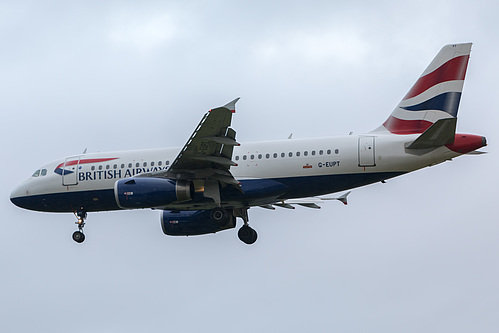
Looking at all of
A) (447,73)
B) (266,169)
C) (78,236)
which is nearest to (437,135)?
(447,73)

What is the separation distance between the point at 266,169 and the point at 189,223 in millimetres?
6065

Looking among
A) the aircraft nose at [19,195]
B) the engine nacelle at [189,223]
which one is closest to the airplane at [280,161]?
the engine nacelle at [189,223]

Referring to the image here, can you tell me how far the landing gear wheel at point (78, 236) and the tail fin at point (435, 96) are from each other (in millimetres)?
13994

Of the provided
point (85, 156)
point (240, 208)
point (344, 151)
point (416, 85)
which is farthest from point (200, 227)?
point (416, 85)

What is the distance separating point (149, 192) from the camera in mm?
35750

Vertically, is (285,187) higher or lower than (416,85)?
lower

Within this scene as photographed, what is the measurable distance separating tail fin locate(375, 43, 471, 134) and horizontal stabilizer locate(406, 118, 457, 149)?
1.61 m

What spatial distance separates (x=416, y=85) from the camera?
122ft

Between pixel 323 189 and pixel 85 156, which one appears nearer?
pixel 323 189

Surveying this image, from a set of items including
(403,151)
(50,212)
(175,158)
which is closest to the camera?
(403,151)

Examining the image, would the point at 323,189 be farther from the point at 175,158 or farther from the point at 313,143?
the point at 175,158

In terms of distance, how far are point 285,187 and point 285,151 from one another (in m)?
1.49

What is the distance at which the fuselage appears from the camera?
35438 mm

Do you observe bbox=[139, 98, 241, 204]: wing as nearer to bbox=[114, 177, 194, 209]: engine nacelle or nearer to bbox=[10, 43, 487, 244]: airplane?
bbox=[10, 43, 487, 244]: airplane
